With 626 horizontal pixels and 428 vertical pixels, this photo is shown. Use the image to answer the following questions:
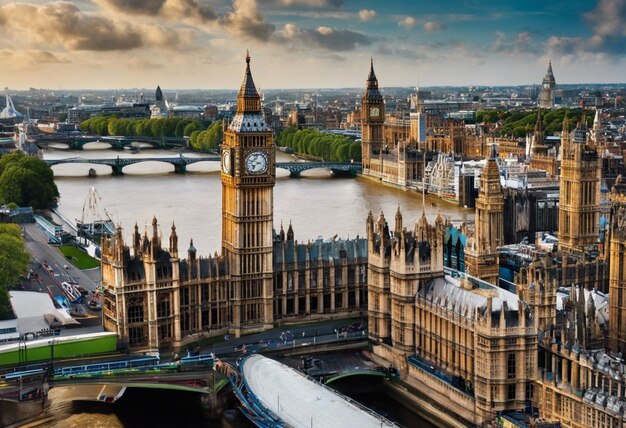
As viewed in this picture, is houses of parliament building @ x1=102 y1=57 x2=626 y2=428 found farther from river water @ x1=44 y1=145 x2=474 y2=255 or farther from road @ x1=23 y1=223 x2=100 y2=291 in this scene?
river water @ x1=44 y1=145 x2=474 y2=255

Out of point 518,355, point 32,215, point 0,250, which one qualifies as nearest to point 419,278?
point 518,355

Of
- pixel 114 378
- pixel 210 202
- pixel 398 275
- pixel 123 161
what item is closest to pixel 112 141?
pixel 123 161

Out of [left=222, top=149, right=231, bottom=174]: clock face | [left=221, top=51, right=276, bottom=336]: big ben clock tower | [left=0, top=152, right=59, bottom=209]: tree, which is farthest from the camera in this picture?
[left=0, top=152, right=59, bottom=209]: tree

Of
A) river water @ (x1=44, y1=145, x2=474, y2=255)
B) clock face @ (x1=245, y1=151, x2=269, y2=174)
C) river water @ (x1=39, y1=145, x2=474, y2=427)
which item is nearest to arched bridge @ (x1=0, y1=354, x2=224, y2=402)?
river water @ (x1=39, y1=145, x2=474, y2=427)

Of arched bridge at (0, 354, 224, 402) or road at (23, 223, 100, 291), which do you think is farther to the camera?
road at (23, 223, 100, 291)

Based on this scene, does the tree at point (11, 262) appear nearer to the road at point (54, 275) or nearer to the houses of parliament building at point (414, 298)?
the road at point (54, 275)

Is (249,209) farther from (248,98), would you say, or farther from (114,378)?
(114,378)
